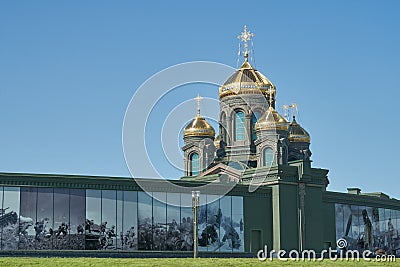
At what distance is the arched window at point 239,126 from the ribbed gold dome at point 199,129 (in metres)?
2.65

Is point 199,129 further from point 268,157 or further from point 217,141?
point 268,157

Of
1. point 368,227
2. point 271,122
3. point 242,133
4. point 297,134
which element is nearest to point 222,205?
point 271,122

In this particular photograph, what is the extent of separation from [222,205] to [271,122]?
1050cm

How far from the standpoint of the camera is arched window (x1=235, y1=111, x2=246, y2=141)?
59562 mm

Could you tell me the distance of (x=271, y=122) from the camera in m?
56.9

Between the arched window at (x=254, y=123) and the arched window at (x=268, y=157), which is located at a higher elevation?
the arched window at (x=254, y=123)

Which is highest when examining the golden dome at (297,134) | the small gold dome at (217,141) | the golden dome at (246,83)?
the golden dome at (246,83)

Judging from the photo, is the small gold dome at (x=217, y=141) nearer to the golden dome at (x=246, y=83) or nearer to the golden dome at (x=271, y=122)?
the golden dome at (x=246, y=83)

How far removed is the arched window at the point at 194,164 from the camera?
60741mm

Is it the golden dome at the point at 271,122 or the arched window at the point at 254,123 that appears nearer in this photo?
the golden dome at the point at 271,122

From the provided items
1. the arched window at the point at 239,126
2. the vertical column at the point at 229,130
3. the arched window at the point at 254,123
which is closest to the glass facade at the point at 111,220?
the arched window at the point at 254,123

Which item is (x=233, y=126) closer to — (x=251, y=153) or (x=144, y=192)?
(x=251, y=153)

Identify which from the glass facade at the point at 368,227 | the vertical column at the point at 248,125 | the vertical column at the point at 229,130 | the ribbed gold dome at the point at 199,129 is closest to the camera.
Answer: the glass facade at the point at 368,227

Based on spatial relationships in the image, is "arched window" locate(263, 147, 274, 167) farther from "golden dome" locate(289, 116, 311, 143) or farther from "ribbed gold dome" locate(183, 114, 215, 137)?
"golden dome" locate(289, 116, 311, 143)
